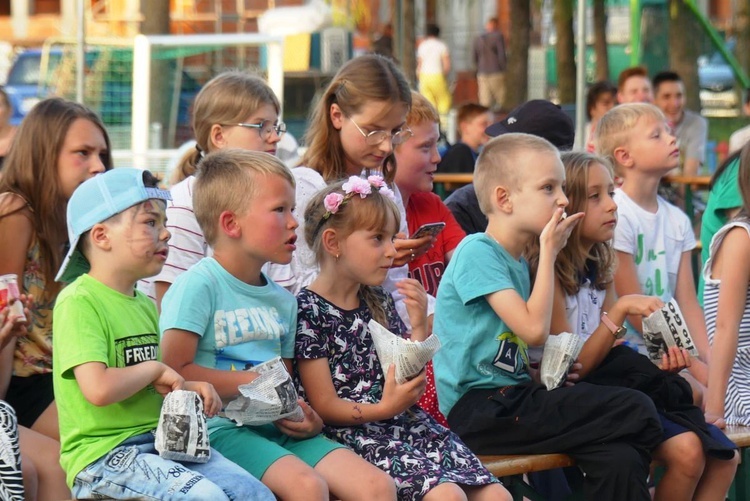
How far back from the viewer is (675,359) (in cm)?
448

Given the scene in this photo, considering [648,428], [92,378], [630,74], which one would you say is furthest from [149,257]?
[630,74]

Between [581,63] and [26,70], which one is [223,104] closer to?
[581,63]

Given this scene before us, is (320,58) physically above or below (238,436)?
above

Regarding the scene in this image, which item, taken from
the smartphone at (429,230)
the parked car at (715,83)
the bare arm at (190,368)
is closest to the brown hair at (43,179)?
the bare arm at (190,368)

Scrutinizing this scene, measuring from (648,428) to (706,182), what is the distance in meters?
5.74

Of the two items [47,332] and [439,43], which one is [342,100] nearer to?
[47,332]

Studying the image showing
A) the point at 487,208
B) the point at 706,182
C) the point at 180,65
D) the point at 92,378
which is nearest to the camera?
the point at 92,378

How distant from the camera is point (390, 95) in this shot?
15.8 feet

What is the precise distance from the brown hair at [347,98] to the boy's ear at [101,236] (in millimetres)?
1341

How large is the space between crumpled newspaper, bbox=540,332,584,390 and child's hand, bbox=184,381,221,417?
1.32 meters

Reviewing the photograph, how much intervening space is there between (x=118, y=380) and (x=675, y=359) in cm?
204

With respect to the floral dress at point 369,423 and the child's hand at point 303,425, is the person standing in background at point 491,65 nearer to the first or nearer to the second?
the floral dress at point 369,423

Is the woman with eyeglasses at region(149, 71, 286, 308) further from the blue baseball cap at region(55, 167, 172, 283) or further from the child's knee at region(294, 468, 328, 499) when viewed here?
the child's knee at region(294, 468, 328, 499)

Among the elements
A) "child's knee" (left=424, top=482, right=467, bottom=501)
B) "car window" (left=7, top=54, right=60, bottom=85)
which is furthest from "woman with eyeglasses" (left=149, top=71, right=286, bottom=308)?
"car window" (left=7, top=54, right=60, bottom=85)
